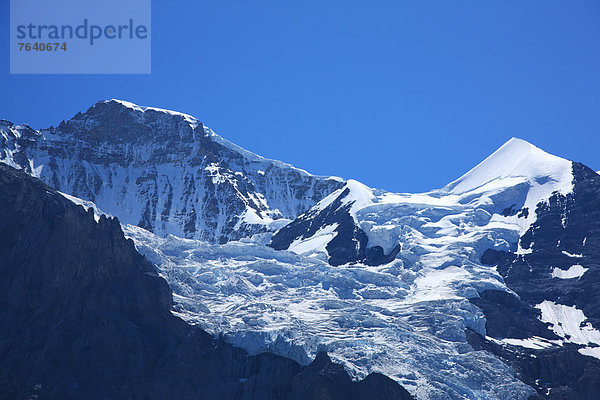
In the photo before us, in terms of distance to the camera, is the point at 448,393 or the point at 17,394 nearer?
the point at 17,394

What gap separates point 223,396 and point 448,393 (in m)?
44.6

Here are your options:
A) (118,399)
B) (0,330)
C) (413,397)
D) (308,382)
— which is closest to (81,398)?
(118,399)

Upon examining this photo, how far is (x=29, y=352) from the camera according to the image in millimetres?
196250

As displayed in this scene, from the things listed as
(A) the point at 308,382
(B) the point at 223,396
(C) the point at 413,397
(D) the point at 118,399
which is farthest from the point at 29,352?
(C) the point at 413,397

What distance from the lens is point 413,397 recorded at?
195 meters

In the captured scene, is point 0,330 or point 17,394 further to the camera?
point 0,330

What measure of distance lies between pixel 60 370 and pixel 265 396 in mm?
40095

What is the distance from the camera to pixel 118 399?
634 ft

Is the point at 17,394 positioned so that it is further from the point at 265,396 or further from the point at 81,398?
the point at 265,396

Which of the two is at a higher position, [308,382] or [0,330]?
[0,330]

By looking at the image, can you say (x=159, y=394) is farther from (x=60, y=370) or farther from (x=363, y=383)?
(x=363, y=383)

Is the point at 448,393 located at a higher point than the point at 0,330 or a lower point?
lower

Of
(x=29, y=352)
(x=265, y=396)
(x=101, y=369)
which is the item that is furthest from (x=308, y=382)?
(x=29, y=352)

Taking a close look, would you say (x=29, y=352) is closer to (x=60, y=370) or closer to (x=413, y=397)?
(x=60, y=370)
